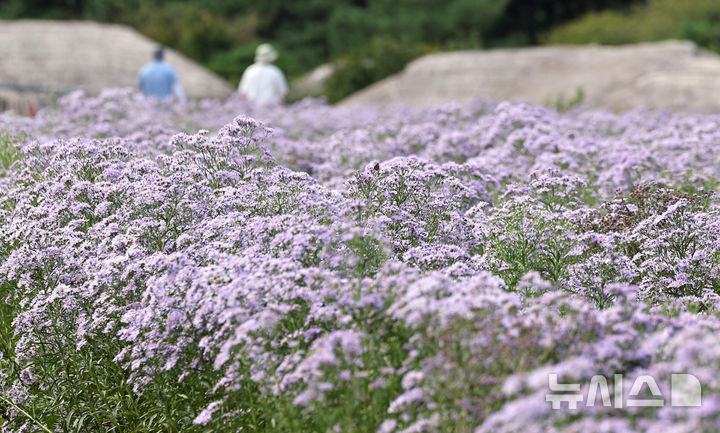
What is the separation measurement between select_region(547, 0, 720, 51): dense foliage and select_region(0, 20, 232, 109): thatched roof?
13.4 metres

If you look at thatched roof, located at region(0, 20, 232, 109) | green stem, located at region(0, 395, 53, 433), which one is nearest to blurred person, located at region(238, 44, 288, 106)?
thatched roof, located at region(0, 20, 232, 109)

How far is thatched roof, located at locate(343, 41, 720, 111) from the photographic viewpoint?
17562 millimetres

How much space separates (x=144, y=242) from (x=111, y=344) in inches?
27.9

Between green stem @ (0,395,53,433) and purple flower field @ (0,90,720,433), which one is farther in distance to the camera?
green stem @ (0,395,53,433)

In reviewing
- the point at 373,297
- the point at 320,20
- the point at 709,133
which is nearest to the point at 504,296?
the point at 373,297

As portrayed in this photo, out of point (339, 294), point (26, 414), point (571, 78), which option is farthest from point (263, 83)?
point (339, 294)

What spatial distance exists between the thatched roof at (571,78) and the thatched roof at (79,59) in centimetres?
616

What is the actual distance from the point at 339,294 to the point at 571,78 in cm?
1716

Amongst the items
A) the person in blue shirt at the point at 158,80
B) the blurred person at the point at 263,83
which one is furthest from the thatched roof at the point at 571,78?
the person in blue shirt at the point at 158,80

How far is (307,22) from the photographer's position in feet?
132

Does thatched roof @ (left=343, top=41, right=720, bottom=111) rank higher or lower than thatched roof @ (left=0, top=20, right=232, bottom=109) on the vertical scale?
lower

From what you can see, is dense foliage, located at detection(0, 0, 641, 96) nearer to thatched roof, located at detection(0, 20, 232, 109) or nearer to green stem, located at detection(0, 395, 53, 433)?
thatched roof, located at detection(0, 20, 232, 109)

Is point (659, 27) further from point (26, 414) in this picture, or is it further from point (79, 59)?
point (26, 414)

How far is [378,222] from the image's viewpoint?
5.79 meters
